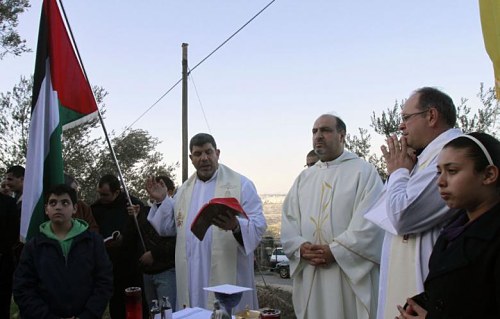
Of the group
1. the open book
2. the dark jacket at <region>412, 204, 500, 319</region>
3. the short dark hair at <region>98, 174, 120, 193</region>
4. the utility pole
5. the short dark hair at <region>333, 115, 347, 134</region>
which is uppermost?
the utility pole

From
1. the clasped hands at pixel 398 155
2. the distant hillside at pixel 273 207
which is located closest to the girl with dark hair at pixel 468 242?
the clasped hands at pixel 398 155

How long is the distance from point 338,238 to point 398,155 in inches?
41.7

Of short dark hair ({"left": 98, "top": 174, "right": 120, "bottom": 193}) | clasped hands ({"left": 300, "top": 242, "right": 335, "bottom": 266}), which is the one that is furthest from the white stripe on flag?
clasped hands ({"left": 300, "top": 242, "right": 335, "bottom": 266})

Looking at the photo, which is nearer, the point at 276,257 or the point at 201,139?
the point at 201,139

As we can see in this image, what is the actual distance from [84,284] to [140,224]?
5.73ft

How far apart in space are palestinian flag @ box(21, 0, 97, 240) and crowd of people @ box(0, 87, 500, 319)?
7.6 inches

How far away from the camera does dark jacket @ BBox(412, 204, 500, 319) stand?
1.90 meters

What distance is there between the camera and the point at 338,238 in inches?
150

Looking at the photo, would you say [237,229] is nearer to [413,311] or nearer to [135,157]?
[413,311]

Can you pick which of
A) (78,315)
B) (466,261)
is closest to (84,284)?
(78,315)

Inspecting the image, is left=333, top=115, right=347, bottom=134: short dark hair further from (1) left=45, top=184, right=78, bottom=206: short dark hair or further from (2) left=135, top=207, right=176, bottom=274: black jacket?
(1) left=45, top=184, right=78, bottom=206: short dark hair

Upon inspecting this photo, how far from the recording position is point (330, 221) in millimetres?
4020

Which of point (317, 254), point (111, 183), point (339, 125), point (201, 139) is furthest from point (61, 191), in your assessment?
point (339, 125)

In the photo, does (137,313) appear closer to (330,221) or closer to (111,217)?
(330,221)
